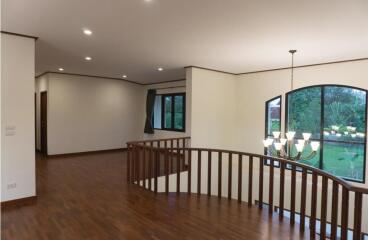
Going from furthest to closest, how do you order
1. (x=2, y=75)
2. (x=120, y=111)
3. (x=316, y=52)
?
(x=120, y=111), (x=316, y=52), (x=2, y=75)

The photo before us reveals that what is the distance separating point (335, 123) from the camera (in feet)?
19.4

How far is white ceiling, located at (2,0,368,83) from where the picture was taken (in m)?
3.00

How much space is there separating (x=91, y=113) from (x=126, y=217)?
19.4 feet

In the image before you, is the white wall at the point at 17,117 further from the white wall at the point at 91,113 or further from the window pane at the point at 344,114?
the window pane at the point at 344,114

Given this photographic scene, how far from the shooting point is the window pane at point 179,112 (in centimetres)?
910

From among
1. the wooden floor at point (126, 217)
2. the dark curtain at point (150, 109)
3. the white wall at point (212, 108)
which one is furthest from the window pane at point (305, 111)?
the dark curtain at point (150, 109)

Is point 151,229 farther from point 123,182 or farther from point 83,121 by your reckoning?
point 83,121

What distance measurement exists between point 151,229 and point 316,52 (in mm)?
4425

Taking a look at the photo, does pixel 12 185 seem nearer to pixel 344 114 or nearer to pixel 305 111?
pixel 305 111

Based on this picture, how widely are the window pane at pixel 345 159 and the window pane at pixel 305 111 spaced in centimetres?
44

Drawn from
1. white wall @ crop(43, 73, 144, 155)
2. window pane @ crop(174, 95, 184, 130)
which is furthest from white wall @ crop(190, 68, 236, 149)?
white wall @ crop(43, 73, 144, 155)

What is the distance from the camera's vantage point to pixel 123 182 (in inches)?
211

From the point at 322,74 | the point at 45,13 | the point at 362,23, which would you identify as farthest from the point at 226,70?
the point at 45,13

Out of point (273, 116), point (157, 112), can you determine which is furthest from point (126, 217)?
point (157, 112)
